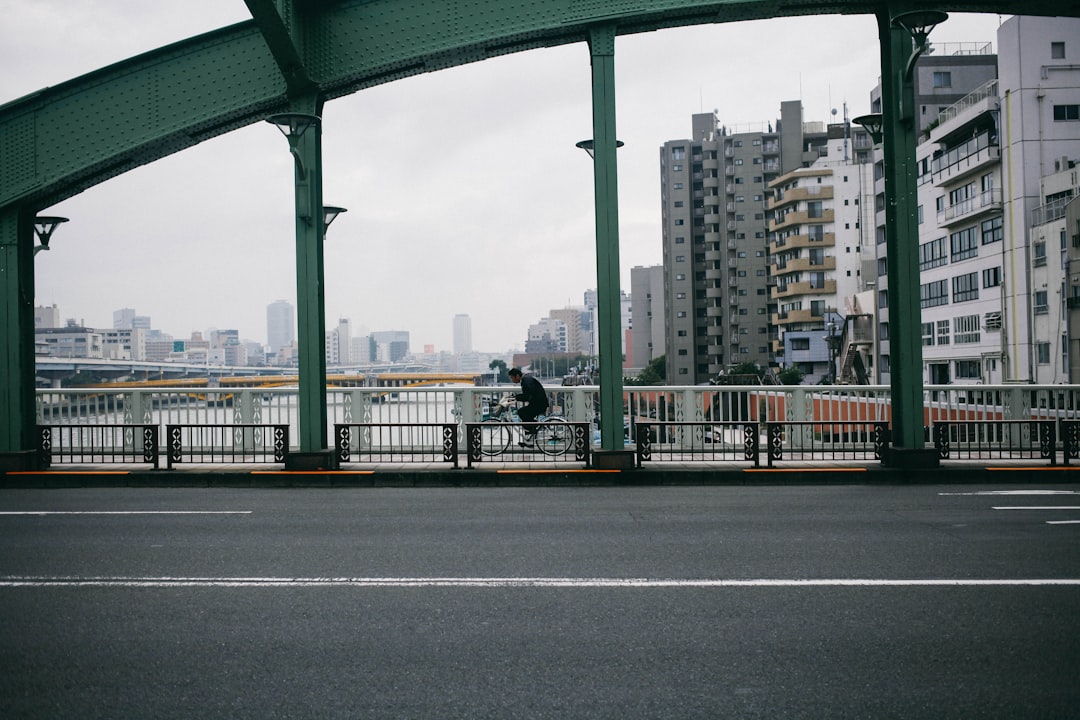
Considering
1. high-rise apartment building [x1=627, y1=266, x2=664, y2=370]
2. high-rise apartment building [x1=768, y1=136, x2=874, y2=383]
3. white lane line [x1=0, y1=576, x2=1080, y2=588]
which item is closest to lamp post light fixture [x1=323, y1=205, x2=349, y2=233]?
white lane line [x1=0, y1=576, x2=1080, y2=588]

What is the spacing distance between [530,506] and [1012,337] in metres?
41.4

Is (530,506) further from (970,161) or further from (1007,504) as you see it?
(970,161)

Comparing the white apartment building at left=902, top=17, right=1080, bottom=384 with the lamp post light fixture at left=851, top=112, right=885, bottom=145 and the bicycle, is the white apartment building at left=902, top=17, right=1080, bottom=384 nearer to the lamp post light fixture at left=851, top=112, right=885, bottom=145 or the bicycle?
the lamp post light fixture at left=851, top=112, right=885, bottom=145

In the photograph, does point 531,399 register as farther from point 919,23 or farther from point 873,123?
point 919,23

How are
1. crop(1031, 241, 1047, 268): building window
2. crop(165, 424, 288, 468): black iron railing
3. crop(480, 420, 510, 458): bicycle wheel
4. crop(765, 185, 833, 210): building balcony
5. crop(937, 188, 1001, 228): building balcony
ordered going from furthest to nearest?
crop(765, 185, 833, 210): building balcony
crop(937, 188, 1001, 228): building balcony
crop(1031, 241, 1047, 268): building window
crop(480, 420, 510, 458): bicycle wheel
crop(165, 424, 288, 468): black iron railing

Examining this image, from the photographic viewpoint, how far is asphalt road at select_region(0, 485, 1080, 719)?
4.15 meters

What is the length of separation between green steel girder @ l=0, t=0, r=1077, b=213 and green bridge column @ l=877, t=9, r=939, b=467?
5.48 ft

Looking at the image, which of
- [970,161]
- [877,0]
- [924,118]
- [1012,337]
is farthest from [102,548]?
[924,118]

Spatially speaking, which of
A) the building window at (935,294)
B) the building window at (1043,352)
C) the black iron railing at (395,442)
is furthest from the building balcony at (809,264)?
the black iron railing at (395,442)

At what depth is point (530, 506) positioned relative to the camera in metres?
10.9

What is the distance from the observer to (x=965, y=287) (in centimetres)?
4781

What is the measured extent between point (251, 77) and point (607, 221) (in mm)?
6828

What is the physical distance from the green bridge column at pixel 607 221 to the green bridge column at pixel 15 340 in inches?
407

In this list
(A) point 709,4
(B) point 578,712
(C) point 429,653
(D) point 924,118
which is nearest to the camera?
(B) point 578,712
